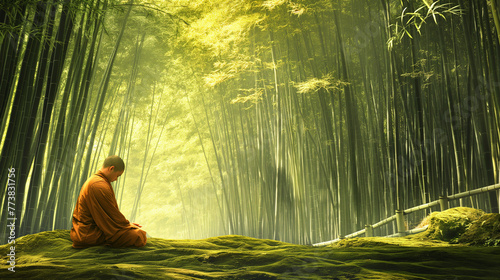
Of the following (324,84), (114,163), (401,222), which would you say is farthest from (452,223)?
(114,163)

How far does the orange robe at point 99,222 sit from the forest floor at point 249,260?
7 cm

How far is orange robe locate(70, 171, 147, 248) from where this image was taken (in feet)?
8.23

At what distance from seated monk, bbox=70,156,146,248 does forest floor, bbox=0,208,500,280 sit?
0.07 meters

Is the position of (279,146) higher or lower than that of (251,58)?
lower

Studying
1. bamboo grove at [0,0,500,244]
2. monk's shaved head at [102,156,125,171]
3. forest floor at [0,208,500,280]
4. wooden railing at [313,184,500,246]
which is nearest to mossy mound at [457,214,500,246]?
forest floor at [0,208,500,280]

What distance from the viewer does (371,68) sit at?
4.96m

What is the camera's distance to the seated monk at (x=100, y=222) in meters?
2.51

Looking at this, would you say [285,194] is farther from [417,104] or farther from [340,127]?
[417,104]

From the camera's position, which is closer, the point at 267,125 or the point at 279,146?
the point at 279,146

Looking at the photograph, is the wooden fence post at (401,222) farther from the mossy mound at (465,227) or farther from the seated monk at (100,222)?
the seated monk at (100,222)

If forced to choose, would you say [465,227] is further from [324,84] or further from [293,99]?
[293,99]

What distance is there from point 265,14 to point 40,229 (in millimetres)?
3897

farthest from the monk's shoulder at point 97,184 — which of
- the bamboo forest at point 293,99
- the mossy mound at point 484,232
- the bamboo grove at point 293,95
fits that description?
the mossy mound at point 484,232

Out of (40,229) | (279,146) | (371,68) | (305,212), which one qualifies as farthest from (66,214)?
(371,68)
